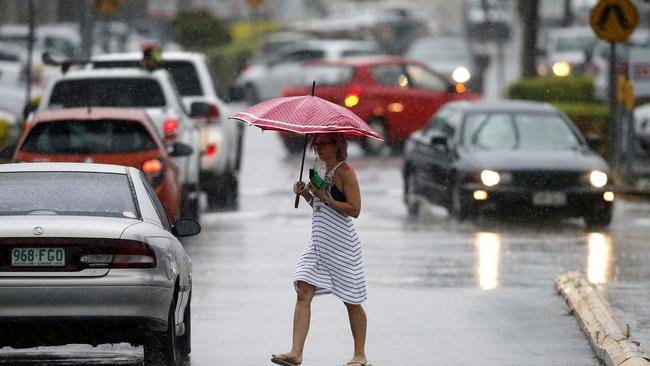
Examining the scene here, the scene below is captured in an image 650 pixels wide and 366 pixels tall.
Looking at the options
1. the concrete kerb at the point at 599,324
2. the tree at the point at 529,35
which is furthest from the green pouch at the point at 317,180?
the tree at the point at 529,35

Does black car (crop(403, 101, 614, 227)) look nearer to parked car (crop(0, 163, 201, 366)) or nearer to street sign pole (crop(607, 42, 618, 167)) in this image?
street sign pole (crop(607, 42, 618, 167))

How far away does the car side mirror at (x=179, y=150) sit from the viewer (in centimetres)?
1839

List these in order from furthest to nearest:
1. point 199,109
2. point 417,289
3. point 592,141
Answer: point 592,141 → point 199,109 → point 417,289

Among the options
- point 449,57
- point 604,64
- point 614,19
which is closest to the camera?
point 614,19

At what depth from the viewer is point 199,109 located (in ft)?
68.7

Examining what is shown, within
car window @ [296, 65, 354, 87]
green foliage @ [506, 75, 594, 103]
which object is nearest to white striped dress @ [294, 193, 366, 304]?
car window @ [296, 65, 354, 87]

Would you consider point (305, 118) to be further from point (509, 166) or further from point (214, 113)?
point (214, 113)

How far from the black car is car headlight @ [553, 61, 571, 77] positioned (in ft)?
87.7

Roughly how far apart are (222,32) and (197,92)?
37.2 meters

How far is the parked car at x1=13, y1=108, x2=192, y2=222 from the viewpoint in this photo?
17141mm

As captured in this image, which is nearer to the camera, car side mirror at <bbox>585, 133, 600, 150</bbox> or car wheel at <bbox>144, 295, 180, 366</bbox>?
car wheel at <bbox>144, 295, 180, 366</bbox>

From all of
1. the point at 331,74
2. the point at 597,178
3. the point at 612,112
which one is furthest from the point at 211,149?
the point at 331,74

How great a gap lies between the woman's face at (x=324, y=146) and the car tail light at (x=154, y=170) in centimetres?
708

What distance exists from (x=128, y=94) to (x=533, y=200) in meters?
4.59
